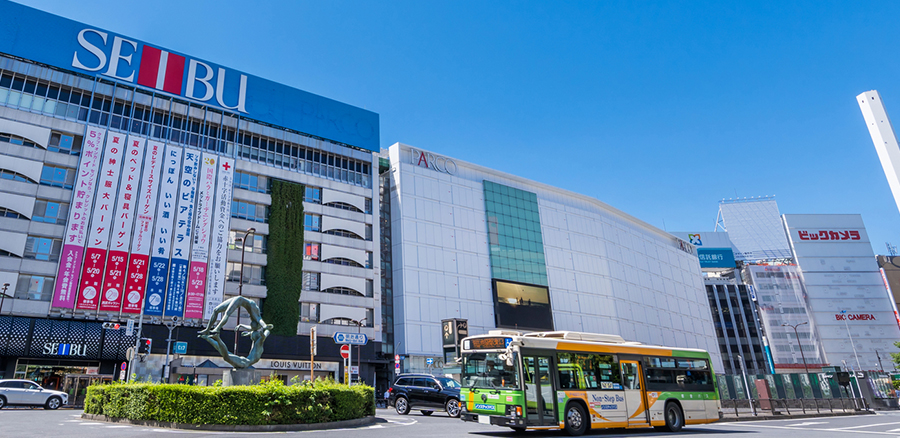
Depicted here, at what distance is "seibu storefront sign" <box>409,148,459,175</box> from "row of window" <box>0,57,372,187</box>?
7044 mm

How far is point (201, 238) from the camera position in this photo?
4206 cm

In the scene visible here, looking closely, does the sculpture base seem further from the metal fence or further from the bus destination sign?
the metal fence

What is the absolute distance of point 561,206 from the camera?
73250 millimetres

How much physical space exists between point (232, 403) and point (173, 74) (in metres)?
39.2

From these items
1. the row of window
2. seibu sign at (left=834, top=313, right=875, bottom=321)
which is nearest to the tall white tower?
the row of window

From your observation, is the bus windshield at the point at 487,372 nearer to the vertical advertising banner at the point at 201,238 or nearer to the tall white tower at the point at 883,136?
the tall white tower at the point at 883,136

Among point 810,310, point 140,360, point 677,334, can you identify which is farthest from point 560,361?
point 810,310

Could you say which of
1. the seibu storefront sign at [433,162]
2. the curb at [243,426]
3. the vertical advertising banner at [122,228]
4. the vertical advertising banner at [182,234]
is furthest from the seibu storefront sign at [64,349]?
the seibu storefront sign at [433,162]

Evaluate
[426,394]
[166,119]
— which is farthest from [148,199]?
[426,394]

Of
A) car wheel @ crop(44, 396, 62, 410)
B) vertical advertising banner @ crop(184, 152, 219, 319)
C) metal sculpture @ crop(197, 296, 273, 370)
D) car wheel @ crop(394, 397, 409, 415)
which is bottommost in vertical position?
car wheel @ crop(394, 397, 409, 415)

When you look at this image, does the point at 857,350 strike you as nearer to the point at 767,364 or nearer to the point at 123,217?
the point at 767,364

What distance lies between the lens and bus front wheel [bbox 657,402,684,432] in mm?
17391

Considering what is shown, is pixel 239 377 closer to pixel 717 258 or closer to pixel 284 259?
pixel 284 259

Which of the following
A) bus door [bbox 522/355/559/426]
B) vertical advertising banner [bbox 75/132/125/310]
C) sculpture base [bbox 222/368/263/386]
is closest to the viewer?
bus door [bbox 522/355/559/426]
